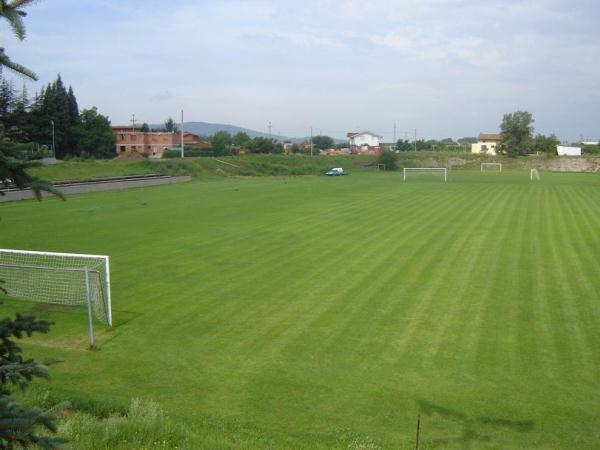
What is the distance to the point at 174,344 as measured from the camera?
11.4 meters

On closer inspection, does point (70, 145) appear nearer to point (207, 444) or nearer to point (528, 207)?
point (528, 207)

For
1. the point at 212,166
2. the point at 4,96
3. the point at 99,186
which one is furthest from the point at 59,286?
the point at 212,166

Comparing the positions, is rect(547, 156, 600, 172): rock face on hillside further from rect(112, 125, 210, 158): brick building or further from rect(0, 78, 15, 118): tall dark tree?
rect(0, 78, 15, 118): tall dark tree

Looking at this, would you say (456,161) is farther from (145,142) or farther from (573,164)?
(145,142)

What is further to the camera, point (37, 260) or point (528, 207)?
point (528, 207)

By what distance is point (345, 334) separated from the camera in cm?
1185

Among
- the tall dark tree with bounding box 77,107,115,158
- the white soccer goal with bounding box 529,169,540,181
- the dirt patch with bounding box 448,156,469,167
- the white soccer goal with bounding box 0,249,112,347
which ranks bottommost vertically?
the white soccer goal with bounding box 0,249,112,347

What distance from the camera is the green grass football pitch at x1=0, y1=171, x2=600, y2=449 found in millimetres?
8422

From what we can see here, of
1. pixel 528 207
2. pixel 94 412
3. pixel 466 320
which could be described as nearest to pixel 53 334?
pixel 94 412

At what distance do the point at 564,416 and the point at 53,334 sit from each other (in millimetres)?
9698

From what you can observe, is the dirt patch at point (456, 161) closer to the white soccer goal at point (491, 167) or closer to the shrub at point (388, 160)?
the white soccer goal at point (491, 167)

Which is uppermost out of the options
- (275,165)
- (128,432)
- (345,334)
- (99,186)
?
(275,165)

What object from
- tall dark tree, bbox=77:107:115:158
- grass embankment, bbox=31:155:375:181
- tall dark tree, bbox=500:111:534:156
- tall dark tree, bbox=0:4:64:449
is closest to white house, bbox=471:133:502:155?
tall dark tree, bbox=500:111:534:156

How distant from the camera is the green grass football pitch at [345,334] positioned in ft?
27.6
